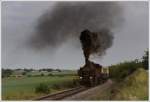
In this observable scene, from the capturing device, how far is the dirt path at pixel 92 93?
2.98 m

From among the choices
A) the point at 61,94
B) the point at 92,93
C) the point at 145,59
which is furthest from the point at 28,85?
the point at 145,59

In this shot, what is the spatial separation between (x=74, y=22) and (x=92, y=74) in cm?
40

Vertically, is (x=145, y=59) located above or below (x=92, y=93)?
above

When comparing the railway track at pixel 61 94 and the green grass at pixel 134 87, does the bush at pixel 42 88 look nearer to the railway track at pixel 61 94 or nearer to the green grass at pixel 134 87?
the railway track at pixel 61 94

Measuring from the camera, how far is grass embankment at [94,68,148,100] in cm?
293

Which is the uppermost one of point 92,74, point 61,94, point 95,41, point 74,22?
point 74,22

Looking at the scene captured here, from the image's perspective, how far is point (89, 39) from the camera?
3008 millimetres

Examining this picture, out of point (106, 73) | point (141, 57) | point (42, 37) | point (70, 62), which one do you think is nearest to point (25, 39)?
point (42, 37)

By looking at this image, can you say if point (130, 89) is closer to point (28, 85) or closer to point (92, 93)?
point (92, 93)

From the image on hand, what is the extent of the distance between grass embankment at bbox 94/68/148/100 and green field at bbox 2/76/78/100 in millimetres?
270

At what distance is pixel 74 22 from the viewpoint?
3016 mm

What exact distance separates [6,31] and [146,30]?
0.99m

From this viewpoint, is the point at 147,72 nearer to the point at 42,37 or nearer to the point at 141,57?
the point at 141,57

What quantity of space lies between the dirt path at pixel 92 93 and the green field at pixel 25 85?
113 millimetres
